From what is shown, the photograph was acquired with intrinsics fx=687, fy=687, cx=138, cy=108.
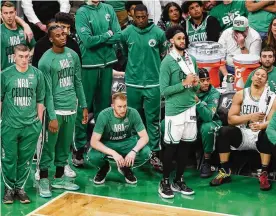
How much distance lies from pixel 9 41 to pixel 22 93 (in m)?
1.45

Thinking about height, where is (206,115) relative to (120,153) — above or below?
above

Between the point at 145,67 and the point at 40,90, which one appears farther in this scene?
the point at 145,67

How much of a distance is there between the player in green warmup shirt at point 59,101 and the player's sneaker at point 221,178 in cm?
163

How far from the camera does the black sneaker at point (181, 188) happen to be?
7887 mm

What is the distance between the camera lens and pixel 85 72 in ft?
28.8

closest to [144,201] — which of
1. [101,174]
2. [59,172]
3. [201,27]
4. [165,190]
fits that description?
[165,190]

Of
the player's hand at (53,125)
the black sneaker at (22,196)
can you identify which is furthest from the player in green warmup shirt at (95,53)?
the black sneaker at (22,196)

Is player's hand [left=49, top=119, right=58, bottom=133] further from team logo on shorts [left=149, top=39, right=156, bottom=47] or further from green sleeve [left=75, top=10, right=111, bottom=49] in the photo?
team logo on shorts [left=149, top=39, right=156, bottom=47]

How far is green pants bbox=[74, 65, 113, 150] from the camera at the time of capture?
8758 mm

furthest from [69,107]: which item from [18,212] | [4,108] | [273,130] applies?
[273,130]

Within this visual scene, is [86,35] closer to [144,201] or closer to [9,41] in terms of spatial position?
[9,41]

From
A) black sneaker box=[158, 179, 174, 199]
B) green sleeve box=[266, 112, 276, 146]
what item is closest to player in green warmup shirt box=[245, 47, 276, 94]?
green sleeve box=[266, 112, 276, 146]

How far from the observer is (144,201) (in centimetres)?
767

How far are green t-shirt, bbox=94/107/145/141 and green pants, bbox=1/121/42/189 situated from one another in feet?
2.73
